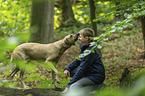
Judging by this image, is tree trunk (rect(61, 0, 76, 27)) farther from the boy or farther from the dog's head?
the boy

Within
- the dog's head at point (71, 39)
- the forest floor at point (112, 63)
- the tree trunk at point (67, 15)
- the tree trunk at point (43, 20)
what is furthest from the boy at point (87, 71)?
the tree trunk at point (67, 15)

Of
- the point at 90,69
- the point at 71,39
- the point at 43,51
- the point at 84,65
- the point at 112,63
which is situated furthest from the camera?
the point at 112,63

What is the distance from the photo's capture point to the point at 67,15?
1708 cm

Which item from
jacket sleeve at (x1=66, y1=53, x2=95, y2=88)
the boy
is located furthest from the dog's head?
jacket sleeve at (x1=66, y1=53, x2=95, y2=88)

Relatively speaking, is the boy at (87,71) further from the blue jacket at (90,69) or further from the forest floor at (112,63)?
the forest floor at (112,63)

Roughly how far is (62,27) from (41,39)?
25.6 feet

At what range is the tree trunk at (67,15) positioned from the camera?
54.5ft

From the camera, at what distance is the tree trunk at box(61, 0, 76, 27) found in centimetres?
1662

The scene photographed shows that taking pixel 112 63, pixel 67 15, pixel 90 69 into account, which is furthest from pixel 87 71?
pixel 67 15

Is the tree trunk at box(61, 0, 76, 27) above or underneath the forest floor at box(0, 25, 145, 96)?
above

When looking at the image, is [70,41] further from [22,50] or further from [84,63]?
[22,50]

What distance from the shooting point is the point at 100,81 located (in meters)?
3.79

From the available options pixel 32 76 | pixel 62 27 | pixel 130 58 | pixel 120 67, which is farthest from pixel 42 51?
pixel 62 27

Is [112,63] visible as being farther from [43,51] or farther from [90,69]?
[90,69]
